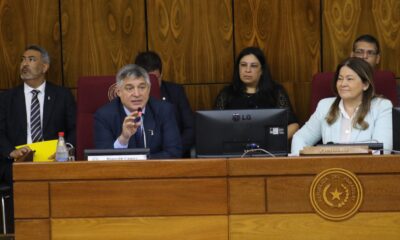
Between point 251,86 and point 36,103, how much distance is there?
1.52 metres

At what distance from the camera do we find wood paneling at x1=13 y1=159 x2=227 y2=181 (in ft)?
14.1

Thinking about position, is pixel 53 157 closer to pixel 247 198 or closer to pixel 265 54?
pixel 247 198

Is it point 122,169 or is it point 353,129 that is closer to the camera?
point 122,169

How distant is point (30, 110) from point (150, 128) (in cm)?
158

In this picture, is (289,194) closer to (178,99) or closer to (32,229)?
(32,229)

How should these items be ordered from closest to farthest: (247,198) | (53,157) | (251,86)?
(247,198) < (53,157) < (251,86)

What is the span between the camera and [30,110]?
21.1 feet

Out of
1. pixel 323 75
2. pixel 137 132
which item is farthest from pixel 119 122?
pixel 323 75

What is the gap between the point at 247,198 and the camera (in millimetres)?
4293

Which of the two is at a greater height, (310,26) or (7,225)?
(310,26)

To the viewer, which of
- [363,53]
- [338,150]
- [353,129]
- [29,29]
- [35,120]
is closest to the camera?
[338,150]

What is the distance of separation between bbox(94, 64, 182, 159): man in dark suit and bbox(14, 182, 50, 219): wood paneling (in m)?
0.77

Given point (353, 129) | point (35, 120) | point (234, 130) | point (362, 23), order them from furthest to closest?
point (362, 23), point (35, 120), point (353, 129), point (234, 130)

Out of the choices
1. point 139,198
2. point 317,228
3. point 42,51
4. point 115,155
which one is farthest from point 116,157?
point 42,51
